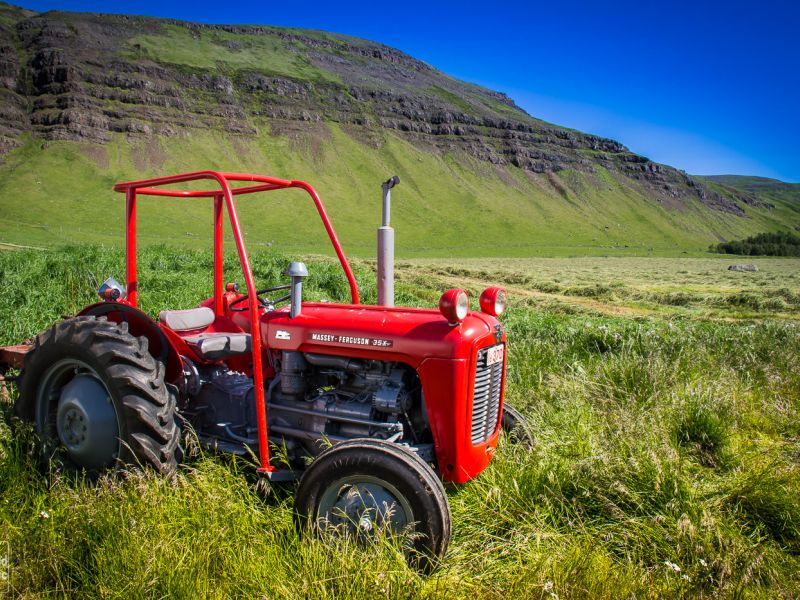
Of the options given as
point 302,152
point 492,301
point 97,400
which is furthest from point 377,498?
point 302,152

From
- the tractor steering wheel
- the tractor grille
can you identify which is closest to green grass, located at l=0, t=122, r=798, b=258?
the tractor steering wheel

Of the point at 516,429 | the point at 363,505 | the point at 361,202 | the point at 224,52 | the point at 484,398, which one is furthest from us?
the point at 224,52

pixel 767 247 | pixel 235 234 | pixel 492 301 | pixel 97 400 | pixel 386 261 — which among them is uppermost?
pixel 767 247

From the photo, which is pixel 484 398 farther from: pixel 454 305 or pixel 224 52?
pixel 224 52

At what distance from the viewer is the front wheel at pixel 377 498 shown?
116 inches

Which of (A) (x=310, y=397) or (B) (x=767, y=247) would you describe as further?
(B) (x=767, y=247)

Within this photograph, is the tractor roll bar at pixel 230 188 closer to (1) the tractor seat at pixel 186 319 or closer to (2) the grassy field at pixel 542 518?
(1) the tractor seat at pixel 186 319

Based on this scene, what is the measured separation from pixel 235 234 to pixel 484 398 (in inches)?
70.1

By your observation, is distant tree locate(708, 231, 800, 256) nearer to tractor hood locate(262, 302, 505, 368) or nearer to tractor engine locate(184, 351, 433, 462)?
tractor hood locate(262, 302, 505, 368)

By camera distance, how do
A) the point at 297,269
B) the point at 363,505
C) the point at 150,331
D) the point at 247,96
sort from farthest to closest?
1. the point at 247,96
2. the point at 150,331
3. the point at 297,269
4. the point at 363,505

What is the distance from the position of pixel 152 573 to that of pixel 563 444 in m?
2.82

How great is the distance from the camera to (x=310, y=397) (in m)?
3.80

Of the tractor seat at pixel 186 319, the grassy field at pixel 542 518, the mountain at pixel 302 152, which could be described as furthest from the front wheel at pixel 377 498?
the mountain at pixel 302 152

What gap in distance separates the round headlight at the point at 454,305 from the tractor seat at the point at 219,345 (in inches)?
65.7
